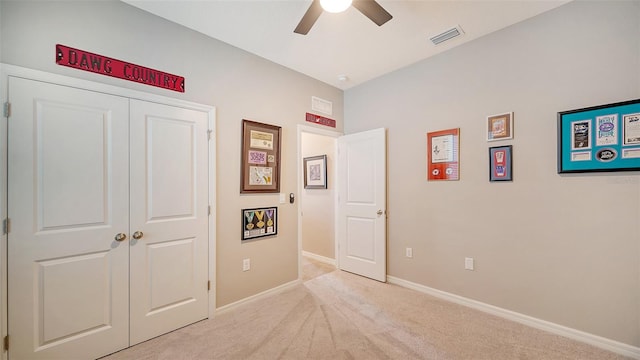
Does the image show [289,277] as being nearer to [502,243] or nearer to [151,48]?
[502,243]

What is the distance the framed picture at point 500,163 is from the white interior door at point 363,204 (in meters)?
1.23

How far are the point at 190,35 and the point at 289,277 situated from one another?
2.96 meters

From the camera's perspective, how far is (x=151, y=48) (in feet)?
7.19

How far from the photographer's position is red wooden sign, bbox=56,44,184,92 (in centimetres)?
183

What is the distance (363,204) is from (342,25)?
228cm

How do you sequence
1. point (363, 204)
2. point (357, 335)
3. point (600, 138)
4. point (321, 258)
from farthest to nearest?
point (321, 258) < point (363, 204) < point (357, 335) < point (600, 138)

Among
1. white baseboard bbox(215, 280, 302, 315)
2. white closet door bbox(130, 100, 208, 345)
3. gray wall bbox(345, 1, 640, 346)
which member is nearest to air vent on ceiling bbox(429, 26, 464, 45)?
gray wall bbox(345, 1, 640, 346)

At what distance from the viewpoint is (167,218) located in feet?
7.40

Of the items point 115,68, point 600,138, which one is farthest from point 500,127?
point 115,68

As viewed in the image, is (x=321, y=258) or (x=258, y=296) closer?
(x=258, y=296)

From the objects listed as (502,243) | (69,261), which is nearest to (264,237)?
(69,261)

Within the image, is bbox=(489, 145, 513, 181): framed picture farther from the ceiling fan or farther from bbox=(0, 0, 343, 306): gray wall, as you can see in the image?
bbox=(0, 0, 343, 306): gray wall

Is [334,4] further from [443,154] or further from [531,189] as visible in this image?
[531,189]

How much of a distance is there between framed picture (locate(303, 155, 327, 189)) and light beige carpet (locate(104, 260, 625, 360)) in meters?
1.99
